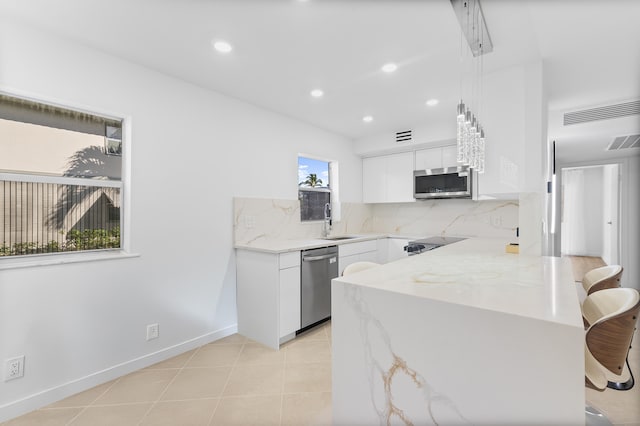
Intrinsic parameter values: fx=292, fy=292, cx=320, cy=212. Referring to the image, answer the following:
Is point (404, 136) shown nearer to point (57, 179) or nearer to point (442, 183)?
point (442, 183)

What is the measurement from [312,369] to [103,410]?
141 centimetres

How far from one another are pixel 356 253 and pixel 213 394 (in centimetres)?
222

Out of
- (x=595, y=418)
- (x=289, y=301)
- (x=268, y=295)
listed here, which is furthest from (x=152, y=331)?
(x=595, y=418)

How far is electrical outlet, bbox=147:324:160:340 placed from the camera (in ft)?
7.89

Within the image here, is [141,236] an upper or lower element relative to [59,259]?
upper

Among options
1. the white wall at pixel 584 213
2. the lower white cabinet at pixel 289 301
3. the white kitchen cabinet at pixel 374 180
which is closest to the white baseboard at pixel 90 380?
the lower white cabinet at pixel 289 301

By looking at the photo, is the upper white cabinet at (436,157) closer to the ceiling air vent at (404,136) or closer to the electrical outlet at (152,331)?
the ceiling air vent at (404,136)

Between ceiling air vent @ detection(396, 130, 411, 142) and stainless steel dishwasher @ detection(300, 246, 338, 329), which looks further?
ceiling air vent @ detection(396, 130, 411, 142)

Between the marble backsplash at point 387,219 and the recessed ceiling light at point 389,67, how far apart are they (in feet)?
5.98

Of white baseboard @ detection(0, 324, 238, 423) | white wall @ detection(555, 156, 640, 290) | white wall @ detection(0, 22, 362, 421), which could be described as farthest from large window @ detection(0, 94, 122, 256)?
white wall @ detection(555, 156, 640, 290)

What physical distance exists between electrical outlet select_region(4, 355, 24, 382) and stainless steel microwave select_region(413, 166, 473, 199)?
4.26m

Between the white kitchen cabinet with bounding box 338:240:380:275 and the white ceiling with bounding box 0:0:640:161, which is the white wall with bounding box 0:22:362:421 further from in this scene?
the white kitchen cabinet with bounding box 338:240:380:275

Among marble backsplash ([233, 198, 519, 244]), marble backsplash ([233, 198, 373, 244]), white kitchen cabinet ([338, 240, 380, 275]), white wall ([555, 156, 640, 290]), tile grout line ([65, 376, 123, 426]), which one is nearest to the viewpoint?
tile grout line ([65, 376, 123, 426])

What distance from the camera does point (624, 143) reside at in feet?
12.6
